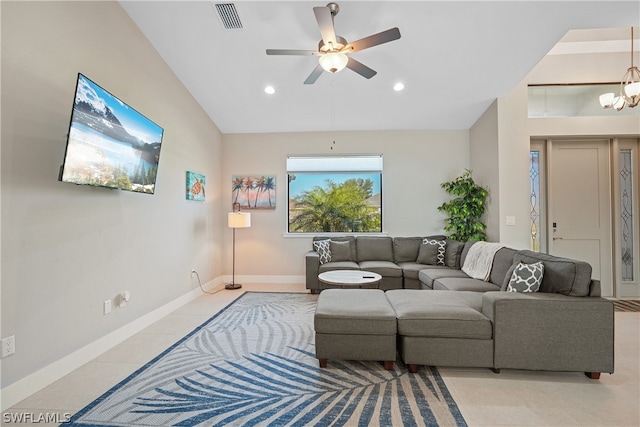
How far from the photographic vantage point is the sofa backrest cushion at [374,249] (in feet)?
16.6

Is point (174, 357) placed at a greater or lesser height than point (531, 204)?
lesser

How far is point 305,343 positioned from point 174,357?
1158 millimetres

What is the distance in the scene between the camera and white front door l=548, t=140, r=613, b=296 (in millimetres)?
4363

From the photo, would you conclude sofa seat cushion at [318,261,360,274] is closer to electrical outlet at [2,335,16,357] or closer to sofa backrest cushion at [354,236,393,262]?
sofa backrest cushion at [354,236,393,262]

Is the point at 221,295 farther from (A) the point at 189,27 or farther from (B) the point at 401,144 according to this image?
(B) the point at 401,144

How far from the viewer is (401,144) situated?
17.9 ft

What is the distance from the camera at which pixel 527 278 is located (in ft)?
8.26

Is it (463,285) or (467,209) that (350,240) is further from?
(463,285)

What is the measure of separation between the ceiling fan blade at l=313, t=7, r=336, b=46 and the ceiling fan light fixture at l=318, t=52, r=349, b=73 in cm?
10

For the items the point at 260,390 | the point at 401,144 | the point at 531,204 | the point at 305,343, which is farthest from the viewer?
the point at 401,144

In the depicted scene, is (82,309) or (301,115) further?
(301,115)

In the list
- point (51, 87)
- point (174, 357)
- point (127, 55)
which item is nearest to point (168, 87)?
point (127, 55)

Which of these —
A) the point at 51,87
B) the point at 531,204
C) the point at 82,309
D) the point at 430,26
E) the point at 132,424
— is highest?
the point at 430,26

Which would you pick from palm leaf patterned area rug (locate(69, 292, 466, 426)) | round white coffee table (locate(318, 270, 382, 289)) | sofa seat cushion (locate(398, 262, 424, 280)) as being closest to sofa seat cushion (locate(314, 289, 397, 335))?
palm leaf patterned area rug (locate(69, 292, 466, 426))
